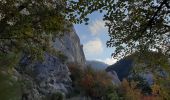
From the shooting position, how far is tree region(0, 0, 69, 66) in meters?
18.7

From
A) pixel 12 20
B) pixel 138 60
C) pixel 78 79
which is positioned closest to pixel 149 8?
pixel 138 60

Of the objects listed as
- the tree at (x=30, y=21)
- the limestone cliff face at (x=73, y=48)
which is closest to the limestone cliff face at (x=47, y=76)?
the limestone cliff face at (x=73, y=48)

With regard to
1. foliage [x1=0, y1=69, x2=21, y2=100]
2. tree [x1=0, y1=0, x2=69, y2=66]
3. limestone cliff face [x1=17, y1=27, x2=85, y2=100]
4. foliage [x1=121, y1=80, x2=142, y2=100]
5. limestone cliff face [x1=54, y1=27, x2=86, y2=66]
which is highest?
limestone cliff face [x1=54, y1=27, x2=86, y2=66]

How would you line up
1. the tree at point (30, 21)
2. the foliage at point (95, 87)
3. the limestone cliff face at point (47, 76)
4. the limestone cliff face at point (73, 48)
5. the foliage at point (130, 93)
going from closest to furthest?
the tree at point (30, 21) → the limestone cliff face at point (47, 76) → the foliage at point (95, 87) → the foliage at point (130, 93) → the limestone cliff face at point (73, 48)

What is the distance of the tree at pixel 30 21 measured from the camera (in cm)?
1869

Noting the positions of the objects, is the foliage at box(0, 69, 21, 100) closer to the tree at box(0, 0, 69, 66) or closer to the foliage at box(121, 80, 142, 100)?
the tree at box(0, 0, 69, 66)

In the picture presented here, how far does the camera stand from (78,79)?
380 ft

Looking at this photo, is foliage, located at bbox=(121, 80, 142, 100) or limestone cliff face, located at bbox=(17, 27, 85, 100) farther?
foliage, located at bbox=(121, 80, 142, 100)

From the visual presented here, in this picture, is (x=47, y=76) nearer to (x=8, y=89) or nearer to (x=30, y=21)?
(x=30, y=21)

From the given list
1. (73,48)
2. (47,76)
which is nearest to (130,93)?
(47,76)

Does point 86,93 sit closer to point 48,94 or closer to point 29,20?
point 48,94

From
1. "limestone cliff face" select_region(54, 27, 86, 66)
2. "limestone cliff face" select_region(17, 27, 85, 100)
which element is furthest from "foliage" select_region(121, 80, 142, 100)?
"limestone cliff face" select_region(54, 27, 86, 66)

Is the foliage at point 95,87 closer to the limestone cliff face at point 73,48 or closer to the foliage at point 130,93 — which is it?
the foliage at point 130,93

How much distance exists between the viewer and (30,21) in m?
19.0
